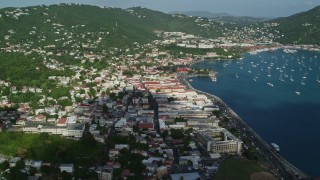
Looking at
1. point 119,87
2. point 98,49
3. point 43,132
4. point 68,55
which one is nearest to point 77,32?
point 98,49

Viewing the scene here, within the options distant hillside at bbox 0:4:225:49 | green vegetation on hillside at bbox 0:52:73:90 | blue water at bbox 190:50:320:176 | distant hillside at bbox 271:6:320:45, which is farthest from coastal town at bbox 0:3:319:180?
distant hillside at bbox 271:6:320:45

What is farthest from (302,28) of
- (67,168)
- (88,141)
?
(67,168)

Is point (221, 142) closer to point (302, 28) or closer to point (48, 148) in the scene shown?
point (48, 148)

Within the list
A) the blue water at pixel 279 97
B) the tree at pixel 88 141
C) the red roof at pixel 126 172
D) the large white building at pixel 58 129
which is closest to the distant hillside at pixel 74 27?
the blue water at pixel 279 97

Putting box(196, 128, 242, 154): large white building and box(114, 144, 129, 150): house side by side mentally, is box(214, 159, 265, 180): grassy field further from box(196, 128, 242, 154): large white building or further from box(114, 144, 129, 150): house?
box(114, 144, 129, 150): house

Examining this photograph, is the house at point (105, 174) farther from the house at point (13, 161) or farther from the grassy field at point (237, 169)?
the grassy field at point (237, 169)

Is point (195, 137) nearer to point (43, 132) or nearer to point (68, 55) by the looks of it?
point (43, 132)

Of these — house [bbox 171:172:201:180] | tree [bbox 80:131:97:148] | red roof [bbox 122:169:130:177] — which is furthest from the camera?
tree [bbox 80:131:97:148]
